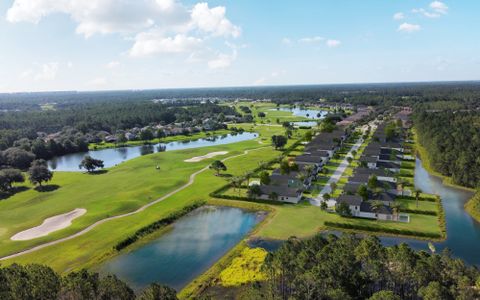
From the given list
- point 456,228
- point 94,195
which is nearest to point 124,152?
point 94,195

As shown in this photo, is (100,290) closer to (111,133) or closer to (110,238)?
(110,238)

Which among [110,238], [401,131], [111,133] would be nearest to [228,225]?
[110,238]

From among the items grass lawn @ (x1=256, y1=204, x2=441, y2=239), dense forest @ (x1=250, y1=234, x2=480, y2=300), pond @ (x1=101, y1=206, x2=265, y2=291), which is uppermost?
dense forest @ (x1=250, y1=234, x2=480, y2=300)

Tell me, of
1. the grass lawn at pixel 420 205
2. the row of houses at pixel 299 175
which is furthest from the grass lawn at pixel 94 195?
the grass lawn at pixel 420 205

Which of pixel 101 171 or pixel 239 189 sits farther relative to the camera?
pixel 101 171

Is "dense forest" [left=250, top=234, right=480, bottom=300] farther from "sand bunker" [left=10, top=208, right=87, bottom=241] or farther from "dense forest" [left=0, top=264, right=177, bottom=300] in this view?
"sand bunker" [left=10, top=208, right=87, bottom=241]

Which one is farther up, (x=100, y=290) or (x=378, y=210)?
(x=100, y=290)

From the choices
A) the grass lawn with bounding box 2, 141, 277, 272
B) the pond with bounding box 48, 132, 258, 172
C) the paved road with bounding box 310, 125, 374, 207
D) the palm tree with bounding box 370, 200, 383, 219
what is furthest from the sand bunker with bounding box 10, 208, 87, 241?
the palm tree with bounding box 370, 200, 383, 219
